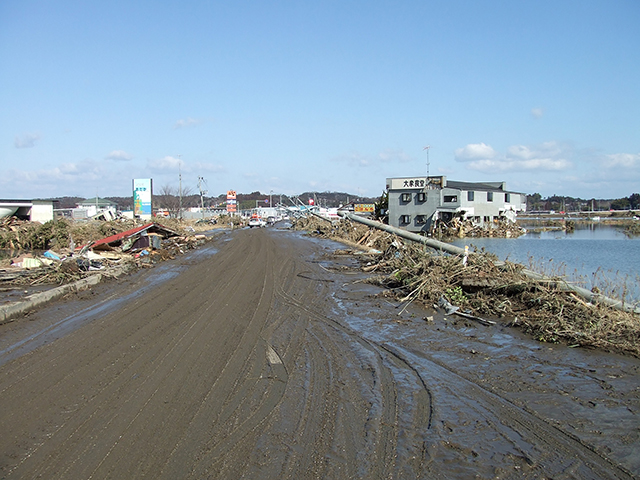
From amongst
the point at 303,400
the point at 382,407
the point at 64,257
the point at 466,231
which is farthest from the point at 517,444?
the point at 466,231

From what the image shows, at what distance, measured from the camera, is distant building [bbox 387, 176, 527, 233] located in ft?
192

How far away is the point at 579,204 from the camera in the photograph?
164 m

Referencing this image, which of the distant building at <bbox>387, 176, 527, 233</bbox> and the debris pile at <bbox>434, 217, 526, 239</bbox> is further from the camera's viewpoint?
the distant building at <bbox>387, 176, 527, 233</bbox>

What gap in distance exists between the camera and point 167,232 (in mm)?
31422

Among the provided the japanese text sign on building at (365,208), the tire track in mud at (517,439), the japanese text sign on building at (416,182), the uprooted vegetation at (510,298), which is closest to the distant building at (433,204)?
the japanese text sign on building at (416,182)

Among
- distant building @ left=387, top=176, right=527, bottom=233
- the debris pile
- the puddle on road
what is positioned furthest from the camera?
distant building @ left=387, top=176, right=527, bottom=233

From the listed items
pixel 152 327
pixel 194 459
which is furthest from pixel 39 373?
pixel 194 459

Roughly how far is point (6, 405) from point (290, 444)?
12.0 feet

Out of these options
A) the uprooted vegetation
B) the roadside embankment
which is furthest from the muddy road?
the roadside embankment

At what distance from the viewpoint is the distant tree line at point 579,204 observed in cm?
14100

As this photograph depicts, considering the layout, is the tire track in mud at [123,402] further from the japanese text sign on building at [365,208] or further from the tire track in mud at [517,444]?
the japanese text sign on building at [365,208]

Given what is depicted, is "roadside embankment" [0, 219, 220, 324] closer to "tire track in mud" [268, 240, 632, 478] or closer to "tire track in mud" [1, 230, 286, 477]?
"tire track in mud" [1, 230, 286, 477]

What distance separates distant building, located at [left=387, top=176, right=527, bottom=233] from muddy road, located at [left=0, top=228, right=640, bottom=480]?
50.3 m

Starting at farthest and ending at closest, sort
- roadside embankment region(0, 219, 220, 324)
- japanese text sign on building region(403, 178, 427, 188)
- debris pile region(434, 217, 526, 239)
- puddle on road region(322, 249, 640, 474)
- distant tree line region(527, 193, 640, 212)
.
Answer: distant tree line region(527, 193, 640, 212) → japanese text sign on building region(403, 178, 427, 188) → debris pile region(434, 217, 526, 239) → roadside embankment region(0, 219, 220, 324) → puddle on road region(322, 249, 640, 474)
